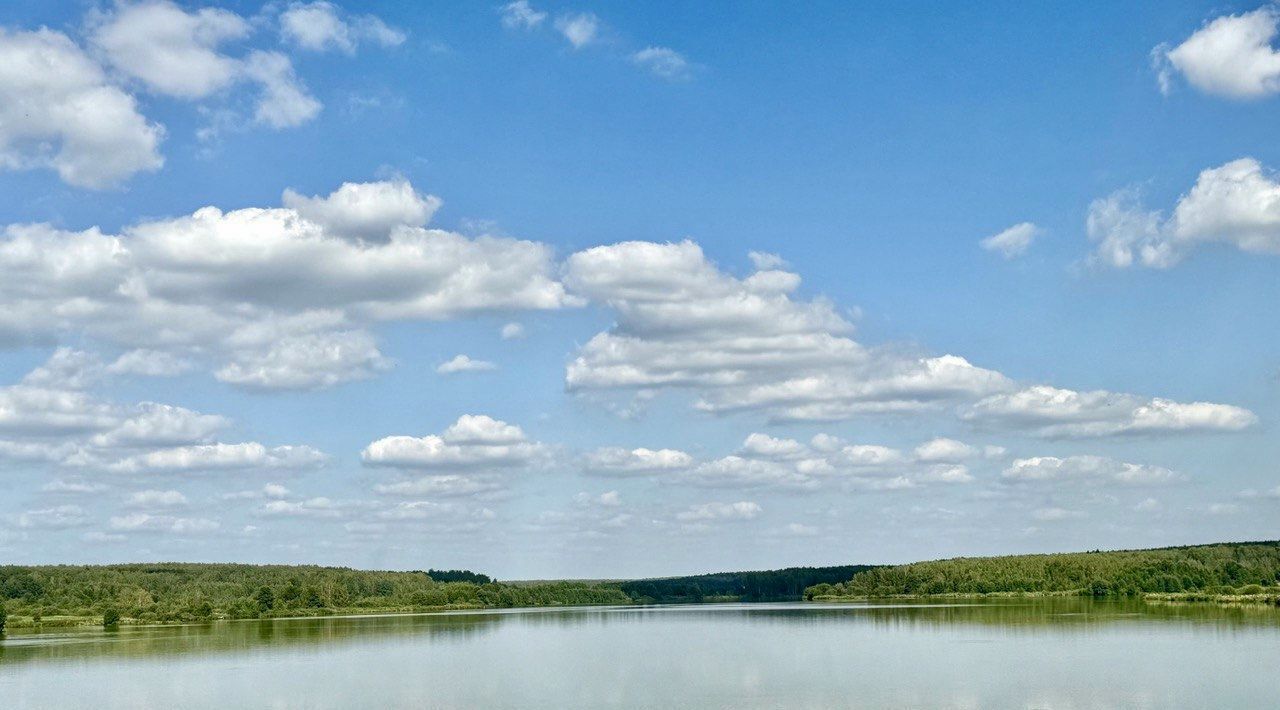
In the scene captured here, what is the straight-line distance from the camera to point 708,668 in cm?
4747

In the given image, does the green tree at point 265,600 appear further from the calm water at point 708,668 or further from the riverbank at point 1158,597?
the riverbank at point 1158,597

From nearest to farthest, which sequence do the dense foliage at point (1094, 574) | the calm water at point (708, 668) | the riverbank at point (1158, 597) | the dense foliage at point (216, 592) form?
the calm water at point (708, 668) → the riverbank at point (1158, 597) → the dense foliage at point (216, 592) → the dense foliage at point (1094, 574)

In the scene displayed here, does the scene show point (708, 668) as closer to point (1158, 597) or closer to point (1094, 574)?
point (1158, 597)

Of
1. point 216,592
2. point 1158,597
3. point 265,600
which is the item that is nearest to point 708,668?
point 1158,597

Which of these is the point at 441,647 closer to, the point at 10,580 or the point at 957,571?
the point at 10,580

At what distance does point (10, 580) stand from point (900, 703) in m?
134

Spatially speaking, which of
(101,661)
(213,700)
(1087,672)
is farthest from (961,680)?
(101,661)

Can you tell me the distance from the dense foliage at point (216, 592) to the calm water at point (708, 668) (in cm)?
5541

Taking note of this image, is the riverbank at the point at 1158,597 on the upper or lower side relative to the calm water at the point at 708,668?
lower

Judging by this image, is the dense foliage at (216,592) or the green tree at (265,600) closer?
the dense foliage at (216,592)

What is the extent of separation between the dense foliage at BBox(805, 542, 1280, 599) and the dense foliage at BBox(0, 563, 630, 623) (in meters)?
58.0

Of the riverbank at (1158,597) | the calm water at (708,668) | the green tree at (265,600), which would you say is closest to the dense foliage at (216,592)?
the green tree at (265,600)

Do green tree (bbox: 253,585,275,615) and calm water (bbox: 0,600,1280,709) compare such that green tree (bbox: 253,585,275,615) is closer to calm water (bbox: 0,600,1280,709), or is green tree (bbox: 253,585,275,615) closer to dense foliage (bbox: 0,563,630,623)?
dense foliage (bbox: 0,563,630,623)

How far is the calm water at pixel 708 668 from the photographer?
3647 cm
